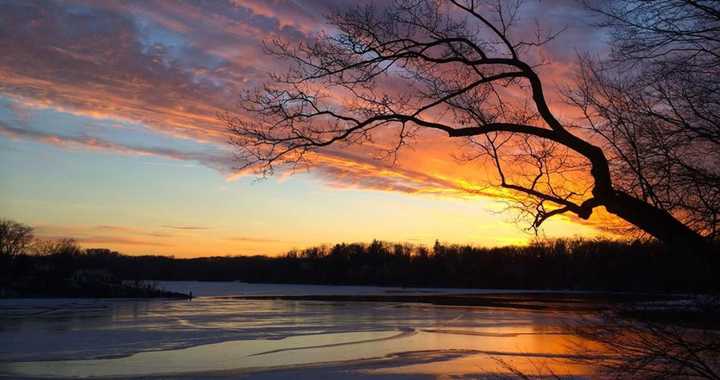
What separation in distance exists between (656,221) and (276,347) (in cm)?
1752

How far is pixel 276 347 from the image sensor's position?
20.8 m

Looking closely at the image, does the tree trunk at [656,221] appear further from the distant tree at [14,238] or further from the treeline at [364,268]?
the distant tree at [14,238]

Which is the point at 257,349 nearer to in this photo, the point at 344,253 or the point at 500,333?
the point at 500,333

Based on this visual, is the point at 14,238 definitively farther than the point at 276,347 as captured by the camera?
Yes

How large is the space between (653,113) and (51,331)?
25.2 m

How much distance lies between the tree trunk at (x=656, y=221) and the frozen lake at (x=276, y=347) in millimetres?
7264

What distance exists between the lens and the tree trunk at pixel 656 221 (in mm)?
4449

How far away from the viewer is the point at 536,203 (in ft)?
17.9

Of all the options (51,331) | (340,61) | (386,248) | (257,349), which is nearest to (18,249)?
(386,248)

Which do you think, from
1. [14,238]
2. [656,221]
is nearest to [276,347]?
[656,221]

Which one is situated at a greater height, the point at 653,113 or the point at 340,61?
the point at 340,61

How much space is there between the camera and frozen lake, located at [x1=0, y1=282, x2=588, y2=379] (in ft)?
51.9

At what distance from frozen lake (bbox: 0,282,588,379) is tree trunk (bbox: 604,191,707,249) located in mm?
7264

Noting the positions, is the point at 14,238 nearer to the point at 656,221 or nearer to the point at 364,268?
the point at 364,268
